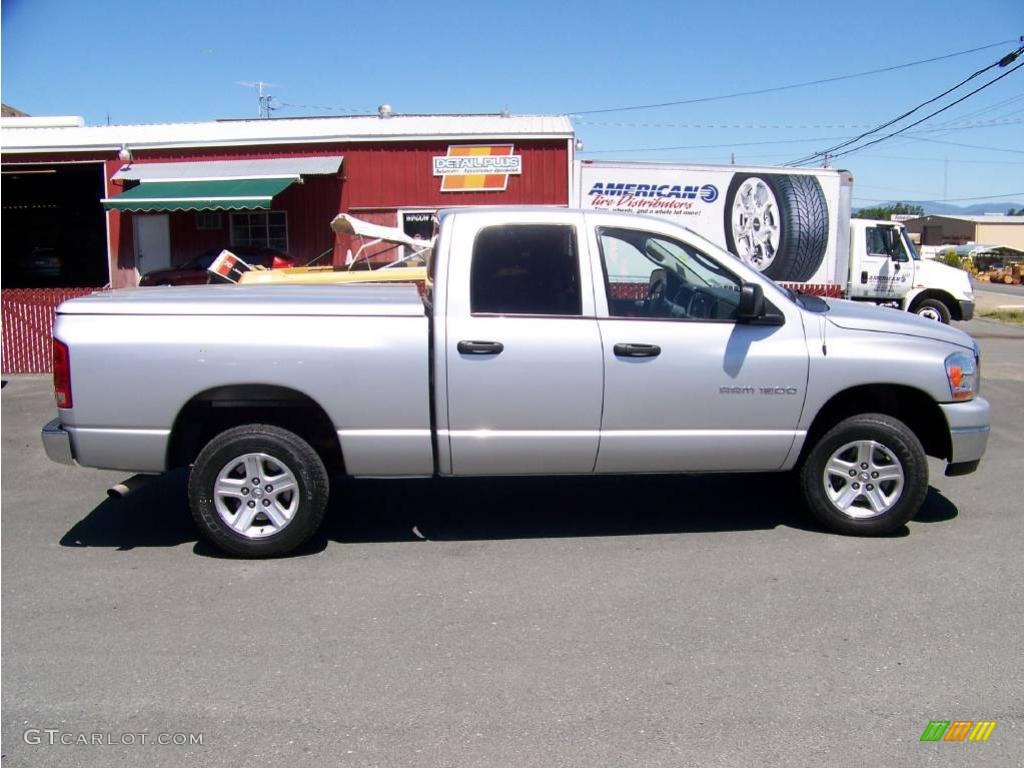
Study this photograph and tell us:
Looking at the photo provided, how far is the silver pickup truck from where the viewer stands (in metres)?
5.13

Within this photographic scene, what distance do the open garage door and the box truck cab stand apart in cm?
1853

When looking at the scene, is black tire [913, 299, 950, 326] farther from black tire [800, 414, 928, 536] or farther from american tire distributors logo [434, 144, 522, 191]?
black tire [800, 414, 928, 536]

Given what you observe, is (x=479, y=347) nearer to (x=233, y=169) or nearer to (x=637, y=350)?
(x=637, y=350)

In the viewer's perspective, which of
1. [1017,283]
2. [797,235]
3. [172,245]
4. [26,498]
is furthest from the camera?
[1017,283]

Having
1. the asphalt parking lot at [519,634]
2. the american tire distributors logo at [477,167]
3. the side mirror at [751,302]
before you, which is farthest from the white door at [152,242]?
the side mirror at [751,302]

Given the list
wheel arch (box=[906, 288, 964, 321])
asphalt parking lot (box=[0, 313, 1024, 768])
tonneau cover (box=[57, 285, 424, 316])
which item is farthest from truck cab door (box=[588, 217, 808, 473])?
wheel arch (box=[906, 288, 964, 321])

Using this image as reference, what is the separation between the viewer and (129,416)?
5.15 metres

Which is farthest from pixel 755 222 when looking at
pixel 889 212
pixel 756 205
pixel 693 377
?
pixel 889 212

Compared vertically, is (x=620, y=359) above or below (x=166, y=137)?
below

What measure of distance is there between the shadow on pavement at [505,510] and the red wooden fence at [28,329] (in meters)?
6.73

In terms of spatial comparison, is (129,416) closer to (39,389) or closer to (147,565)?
(147,565)

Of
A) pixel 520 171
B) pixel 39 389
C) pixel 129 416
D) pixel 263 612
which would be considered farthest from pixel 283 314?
pixel 520 171

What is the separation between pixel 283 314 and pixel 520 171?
1471 centimetres

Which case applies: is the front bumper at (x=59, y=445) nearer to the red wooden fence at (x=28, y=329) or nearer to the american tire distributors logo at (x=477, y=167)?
the red wooden fence at (x=28, y=329)
